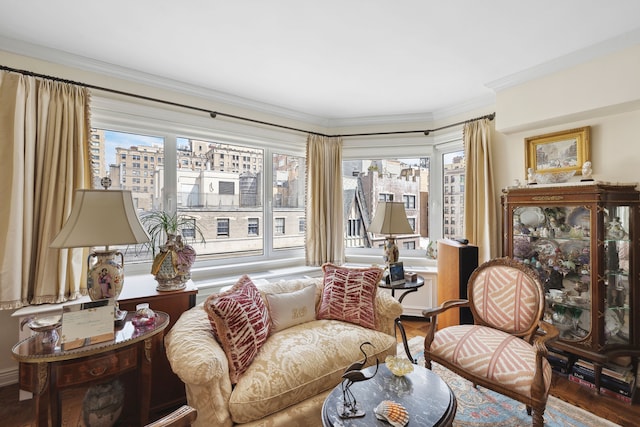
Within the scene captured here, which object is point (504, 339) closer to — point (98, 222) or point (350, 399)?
point (350, 399)

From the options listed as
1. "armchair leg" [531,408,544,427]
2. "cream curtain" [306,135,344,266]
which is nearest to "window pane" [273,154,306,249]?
"cream curtain" [306,135,344,266]

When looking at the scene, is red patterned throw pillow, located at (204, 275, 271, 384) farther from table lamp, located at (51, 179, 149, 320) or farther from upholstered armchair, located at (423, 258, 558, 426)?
upholstered armchair, located at (423, 258, 558, 426)

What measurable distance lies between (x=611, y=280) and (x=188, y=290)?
321cm

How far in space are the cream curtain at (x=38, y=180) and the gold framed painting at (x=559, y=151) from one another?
4022 millimetres

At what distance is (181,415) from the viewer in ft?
2.69

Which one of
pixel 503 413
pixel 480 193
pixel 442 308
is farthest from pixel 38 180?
pixel 480 193

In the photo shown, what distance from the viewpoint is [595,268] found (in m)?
2.25

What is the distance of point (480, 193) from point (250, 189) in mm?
2598

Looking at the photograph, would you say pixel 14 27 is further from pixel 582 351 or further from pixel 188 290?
pixel 582 351

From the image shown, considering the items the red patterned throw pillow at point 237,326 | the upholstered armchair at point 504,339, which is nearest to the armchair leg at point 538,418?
the upholstered armchair at point 504,339

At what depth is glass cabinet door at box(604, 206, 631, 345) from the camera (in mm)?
2262

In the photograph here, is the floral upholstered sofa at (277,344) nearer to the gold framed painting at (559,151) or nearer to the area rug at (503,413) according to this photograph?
the area rug at (503,413)

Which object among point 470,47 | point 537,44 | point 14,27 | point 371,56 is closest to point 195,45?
point 14,27

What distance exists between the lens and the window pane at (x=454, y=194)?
12.0 ft
